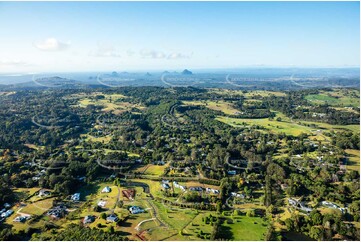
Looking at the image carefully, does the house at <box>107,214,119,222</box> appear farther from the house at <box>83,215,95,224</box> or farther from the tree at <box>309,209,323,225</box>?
the tree at <box>309,209,323,225</box>

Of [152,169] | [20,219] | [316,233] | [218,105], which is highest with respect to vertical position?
[218,105]

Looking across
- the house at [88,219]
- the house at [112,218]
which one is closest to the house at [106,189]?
the house at [88,219]

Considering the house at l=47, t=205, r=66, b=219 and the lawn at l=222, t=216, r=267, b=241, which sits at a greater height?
the house at l=47, t=205, r=66, b=219

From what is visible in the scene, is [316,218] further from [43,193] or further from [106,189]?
[43,193]

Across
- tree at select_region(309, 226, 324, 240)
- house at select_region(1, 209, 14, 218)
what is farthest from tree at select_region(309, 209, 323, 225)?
house at select_region(1, 209, 14, 218)

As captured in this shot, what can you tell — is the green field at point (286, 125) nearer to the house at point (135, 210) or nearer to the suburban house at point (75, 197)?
the house at point (135, 210)

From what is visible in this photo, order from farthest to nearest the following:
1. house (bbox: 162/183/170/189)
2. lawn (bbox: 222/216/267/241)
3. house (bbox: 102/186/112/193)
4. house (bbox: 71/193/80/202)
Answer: house (bbox: 162/183/170/189) → house (bbox: 102/186/112/193) → house (bbox: 71/193/80/202) → lawn (bbox: 222/216/267/241)

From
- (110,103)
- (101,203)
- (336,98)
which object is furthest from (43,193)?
(336,98)

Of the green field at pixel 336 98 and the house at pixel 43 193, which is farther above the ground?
the green field at pixel 336 98

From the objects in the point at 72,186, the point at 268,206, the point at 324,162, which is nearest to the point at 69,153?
the point at 72,186

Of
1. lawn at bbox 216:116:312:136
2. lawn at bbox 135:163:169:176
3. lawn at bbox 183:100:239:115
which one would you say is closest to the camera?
lawn at bbox 135:163:169:176

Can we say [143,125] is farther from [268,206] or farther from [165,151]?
[268,206]
